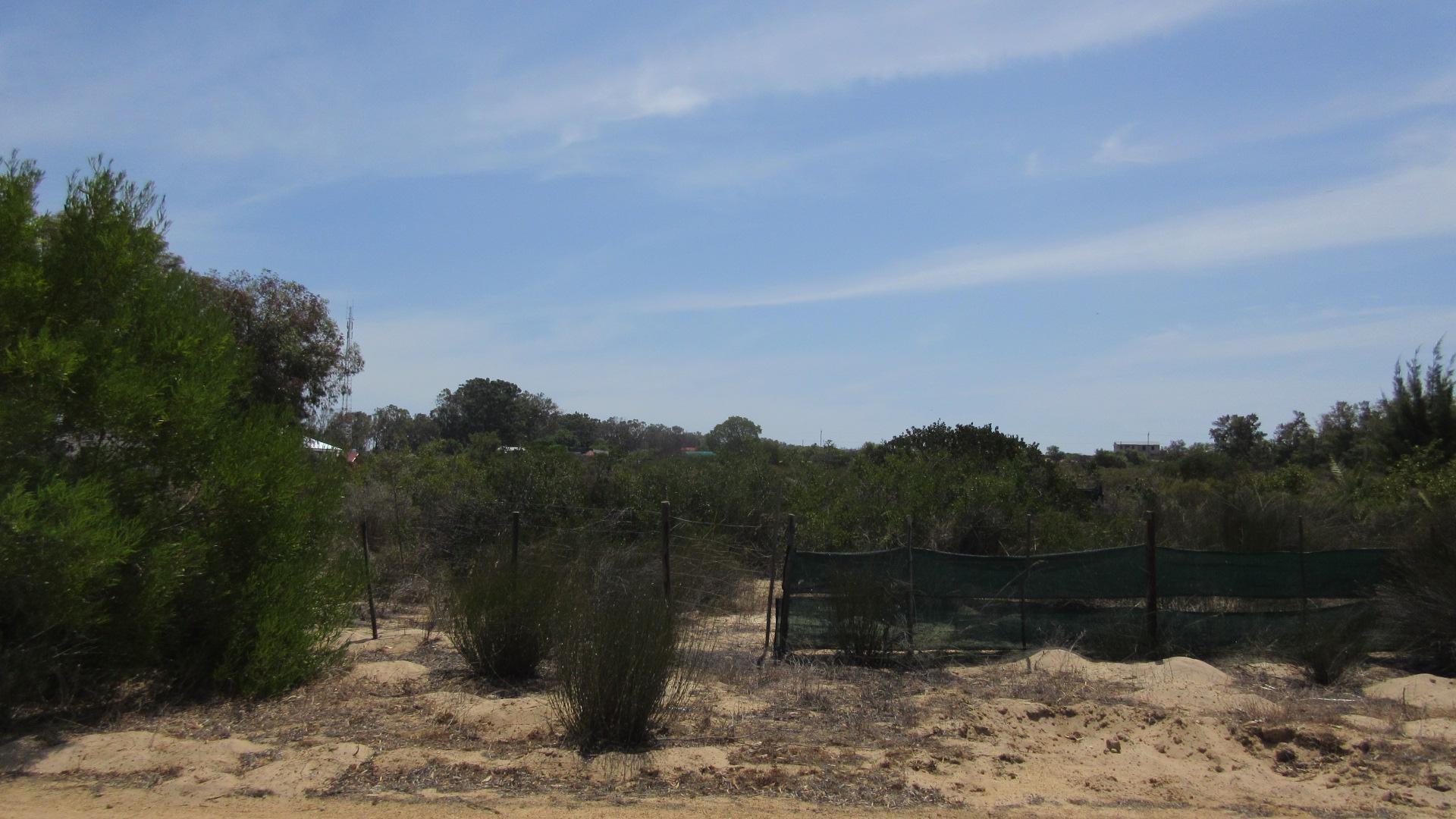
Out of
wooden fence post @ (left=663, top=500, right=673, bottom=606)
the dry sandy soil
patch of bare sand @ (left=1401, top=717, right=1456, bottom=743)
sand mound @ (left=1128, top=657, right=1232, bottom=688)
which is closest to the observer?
the dry sandy soil

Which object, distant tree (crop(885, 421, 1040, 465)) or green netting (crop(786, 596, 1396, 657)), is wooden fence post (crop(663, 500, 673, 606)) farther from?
distant tree (crop(885, 421, 1040, 465))

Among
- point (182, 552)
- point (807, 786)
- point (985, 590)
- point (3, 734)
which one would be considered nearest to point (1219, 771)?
point (807, 786)

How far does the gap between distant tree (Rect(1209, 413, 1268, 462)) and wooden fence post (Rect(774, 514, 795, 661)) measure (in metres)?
45.8

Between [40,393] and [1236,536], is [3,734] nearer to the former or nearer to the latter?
[40,393]

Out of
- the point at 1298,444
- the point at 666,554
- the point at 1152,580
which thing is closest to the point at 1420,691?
the point at 1152,580

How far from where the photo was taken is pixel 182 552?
8.84 m

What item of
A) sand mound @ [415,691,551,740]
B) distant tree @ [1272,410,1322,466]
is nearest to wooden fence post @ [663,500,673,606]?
sand mound @ [415,691,551,740]

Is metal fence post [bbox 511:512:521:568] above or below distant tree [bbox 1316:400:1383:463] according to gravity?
below

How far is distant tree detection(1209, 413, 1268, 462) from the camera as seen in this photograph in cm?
5172

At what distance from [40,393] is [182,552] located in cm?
173

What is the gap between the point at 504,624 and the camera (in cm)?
1052

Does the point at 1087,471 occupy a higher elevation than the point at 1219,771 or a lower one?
higher

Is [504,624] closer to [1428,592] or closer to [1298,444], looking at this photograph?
[1428,592]

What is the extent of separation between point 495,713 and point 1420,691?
31.8 feet
